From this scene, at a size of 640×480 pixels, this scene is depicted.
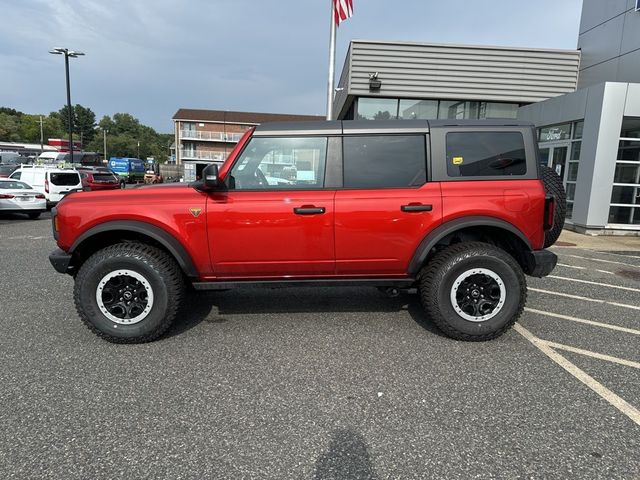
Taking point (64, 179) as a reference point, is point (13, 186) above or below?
below

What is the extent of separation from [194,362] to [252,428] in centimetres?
104

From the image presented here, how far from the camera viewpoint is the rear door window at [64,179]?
15.7 meters

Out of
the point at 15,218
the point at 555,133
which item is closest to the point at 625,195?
the point at 555,133

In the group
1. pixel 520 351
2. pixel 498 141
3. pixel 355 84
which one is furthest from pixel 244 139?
pixel 355 84

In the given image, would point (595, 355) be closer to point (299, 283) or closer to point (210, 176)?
point (299, 283)

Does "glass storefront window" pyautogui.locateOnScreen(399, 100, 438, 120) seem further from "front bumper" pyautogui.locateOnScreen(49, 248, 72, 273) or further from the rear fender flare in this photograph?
"front bumper" pyautogui.locateOnScreen(49, 248, 72, 273)

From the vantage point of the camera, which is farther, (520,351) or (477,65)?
(477,65)

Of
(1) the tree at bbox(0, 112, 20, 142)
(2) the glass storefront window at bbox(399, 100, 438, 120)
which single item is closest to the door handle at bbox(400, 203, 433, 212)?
(2) the glass storefront window at bbox(399, 100, 438, 120)

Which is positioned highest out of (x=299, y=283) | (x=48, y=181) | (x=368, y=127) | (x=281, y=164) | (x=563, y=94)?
(x=563, y=94)

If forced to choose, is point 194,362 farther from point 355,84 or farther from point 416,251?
point 355,84

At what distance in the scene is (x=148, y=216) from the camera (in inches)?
143

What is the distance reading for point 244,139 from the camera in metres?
3.86

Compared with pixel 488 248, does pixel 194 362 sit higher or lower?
lower

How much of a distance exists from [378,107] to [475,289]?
39.8ft
